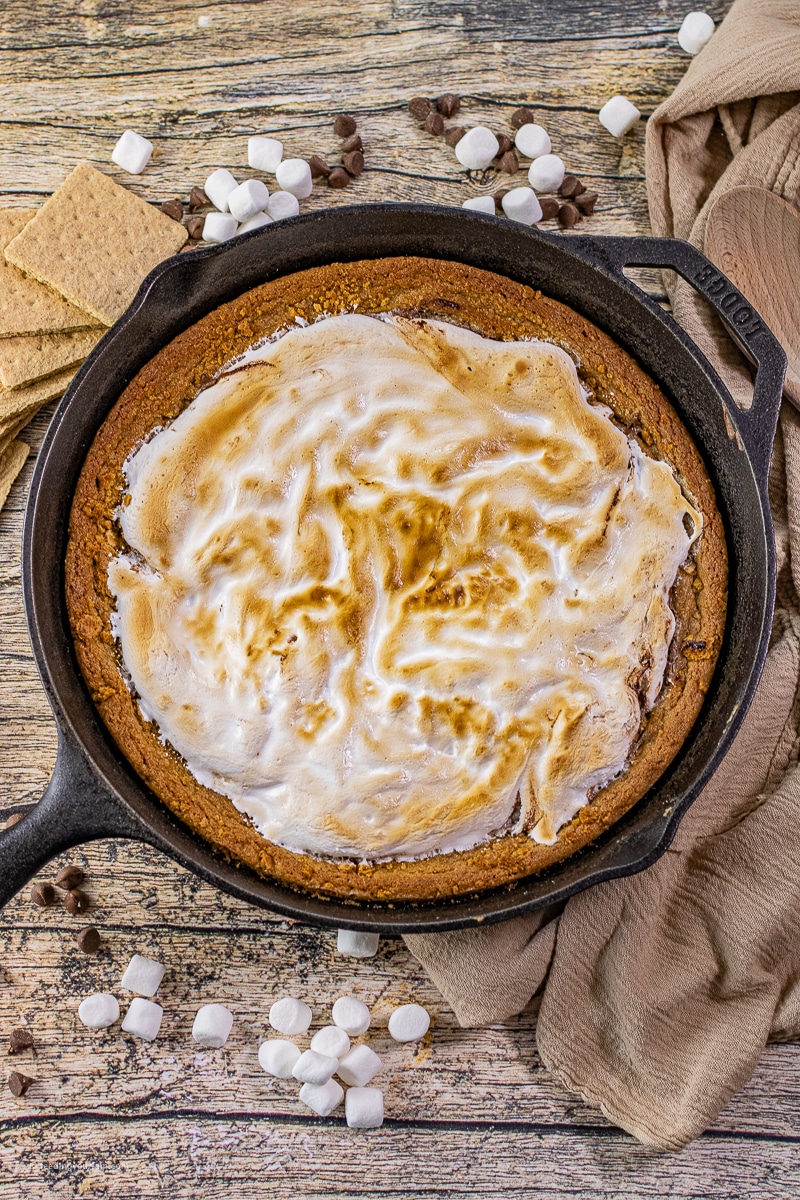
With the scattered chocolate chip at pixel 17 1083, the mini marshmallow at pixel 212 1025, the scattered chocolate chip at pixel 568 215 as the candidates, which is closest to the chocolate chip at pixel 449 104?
the scattered chocolate chip at pixel 568 215

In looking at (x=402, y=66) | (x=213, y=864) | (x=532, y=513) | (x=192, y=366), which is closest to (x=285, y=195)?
(x=402, y=66)

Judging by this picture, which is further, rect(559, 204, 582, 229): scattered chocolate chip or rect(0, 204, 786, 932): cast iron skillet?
rect(559, 204, 582, 229): scattered chocolate chip

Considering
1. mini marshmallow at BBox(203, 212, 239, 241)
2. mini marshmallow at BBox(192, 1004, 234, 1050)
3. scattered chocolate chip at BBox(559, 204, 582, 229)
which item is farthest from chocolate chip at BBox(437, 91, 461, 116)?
mini marshmallow at BBox(192, 1004, 234, 1050)

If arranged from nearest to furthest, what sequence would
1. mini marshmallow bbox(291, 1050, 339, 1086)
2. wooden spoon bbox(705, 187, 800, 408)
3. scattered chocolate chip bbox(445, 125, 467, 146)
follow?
mini marshmallow bbox(291, 1050, 339, 1086) < wooden spoon bbox(705, 187, 800, 408) < scattered chocolate chip bbox(445, 125, 467, 146)

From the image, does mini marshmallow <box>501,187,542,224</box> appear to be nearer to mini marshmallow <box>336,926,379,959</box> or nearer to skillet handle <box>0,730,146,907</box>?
skillet handle <box>0,730,146,907</box>

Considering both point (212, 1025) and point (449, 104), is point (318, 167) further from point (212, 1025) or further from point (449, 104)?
point (212, 1025)

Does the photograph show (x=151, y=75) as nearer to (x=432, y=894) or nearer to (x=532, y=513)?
(x=532, y=513)

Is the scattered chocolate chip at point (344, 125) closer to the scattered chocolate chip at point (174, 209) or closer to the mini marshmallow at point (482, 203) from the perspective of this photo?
the mini marshmallow at point (482, 203)
